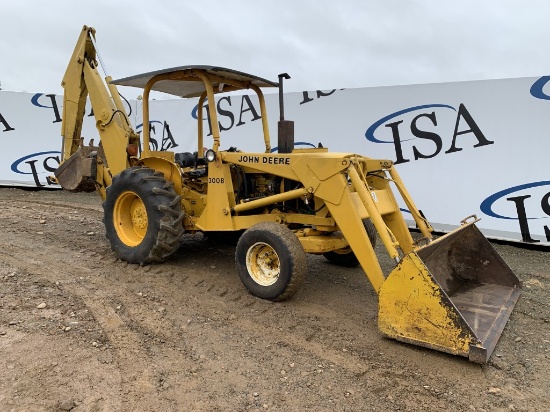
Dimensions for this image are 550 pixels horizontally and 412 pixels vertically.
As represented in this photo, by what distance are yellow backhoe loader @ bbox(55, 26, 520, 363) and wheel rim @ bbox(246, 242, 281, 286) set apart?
11mm

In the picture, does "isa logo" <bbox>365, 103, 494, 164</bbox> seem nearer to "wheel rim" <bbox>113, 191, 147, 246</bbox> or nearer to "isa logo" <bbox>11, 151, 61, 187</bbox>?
"wheel rim" <bbox>113, 191, 147, 246</bbox>

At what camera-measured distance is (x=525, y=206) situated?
7.06 meters

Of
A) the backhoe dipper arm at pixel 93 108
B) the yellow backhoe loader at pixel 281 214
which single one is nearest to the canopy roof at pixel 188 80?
the yellow backhoe loader at pixel 281 214

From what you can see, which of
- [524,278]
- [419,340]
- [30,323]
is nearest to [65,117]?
[30,323]

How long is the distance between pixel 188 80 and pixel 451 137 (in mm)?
4448

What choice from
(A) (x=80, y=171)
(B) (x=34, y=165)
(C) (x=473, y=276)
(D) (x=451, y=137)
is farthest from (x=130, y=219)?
(B) (x=34, y=165)

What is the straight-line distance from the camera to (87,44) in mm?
6613

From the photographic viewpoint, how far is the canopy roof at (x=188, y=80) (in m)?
5.18

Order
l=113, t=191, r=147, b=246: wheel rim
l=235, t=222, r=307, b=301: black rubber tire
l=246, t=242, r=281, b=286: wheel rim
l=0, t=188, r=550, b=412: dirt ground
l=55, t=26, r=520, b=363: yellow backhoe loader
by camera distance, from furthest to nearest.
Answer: l=113, t=191, r=147, b=246: wheel rim < l=246, t=242, r=281, b=286: wheel rim < l=235, t=222, r=307, b=301: black rubber tire < l=55, t=26, r=520, b=363: yellow backhoe loader < l=0, t=188, r=550, b=412: dirt ground

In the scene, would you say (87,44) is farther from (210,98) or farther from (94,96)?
(210,98)

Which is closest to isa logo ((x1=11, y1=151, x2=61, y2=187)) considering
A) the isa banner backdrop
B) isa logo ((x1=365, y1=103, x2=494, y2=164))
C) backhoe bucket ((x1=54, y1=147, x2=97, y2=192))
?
the isa banner backdrop

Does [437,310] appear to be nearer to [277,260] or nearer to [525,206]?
[277,260]

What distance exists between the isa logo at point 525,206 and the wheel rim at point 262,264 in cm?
438

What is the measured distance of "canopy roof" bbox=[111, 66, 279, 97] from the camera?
518 centimetres
